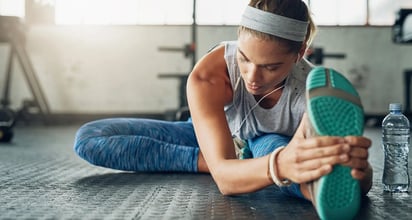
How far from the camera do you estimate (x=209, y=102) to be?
1.29m

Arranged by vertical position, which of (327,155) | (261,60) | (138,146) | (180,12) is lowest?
(138,146)

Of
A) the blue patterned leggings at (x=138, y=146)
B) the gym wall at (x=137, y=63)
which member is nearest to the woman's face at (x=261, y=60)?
the blue patterned leggings at (x=138, y=146)

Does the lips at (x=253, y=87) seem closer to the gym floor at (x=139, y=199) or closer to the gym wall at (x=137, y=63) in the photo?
the gym floor at (x=139, y=199)

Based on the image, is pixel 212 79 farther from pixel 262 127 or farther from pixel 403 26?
pixel 403 26

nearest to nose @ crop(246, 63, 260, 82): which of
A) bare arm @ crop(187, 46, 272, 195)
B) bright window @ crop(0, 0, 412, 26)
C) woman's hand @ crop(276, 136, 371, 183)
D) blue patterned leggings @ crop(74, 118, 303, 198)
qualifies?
bare arm @ crop(187, 46, 272, 195)

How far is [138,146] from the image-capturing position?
1.79m

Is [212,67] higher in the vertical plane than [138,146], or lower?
higher

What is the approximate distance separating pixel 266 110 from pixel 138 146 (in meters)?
0.53

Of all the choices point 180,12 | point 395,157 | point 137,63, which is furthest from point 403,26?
point 395,157

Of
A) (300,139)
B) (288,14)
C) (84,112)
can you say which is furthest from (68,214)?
(84,112)

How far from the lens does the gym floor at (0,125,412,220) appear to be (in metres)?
1.16

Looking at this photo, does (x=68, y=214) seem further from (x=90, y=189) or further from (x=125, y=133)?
(x=125, y=133)

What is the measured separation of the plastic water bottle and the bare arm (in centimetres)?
46

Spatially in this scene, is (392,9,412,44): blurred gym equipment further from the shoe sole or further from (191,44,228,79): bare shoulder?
the shoe sole
